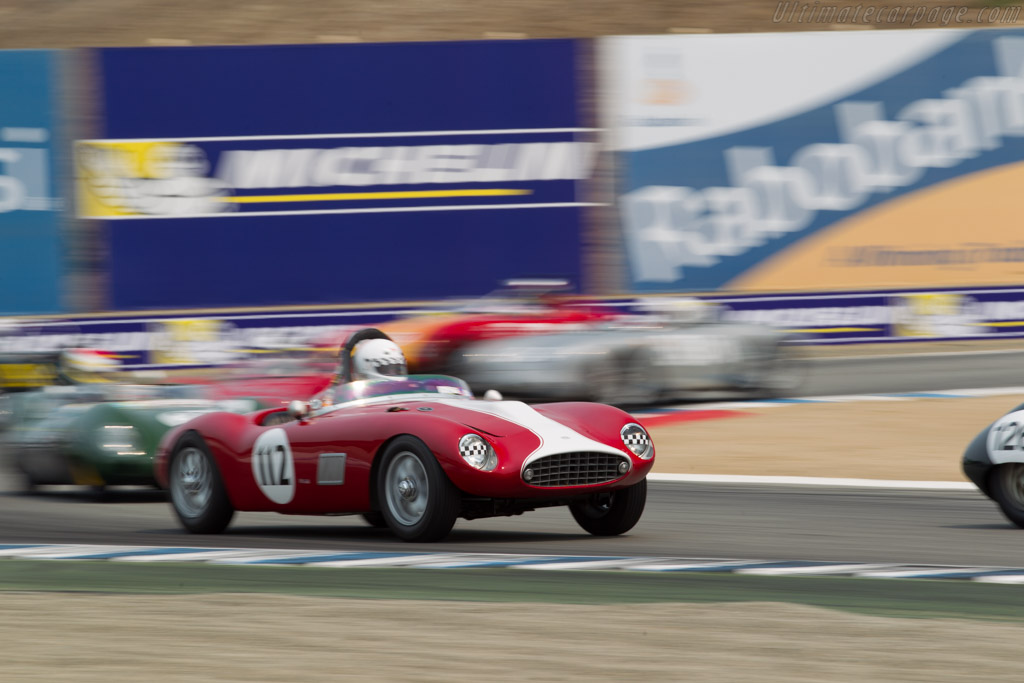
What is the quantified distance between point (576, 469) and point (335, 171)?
14390 mm

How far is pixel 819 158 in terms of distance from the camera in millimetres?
21656

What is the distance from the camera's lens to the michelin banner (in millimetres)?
21328

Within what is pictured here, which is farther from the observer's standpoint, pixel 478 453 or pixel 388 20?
pixel 388 20

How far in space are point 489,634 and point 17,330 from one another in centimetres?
1559

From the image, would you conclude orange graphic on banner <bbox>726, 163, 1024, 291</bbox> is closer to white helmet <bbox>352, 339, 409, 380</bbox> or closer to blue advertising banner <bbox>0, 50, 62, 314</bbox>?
blue advertising banner <bbox>0, 50, 62, 314</bbox>

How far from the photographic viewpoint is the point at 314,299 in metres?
21.0

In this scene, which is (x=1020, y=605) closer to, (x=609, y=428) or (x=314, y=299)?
(x=609, y=428)

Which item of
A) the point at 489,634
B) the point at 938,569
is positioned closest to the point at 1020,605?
the point at 938,569

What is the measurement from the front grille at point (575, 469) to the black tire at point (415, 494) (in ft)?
1.29

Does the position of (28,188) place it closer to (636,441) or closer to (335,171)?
(335,171)

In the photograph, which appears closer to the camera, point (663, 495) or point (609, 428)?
point (609, 428)

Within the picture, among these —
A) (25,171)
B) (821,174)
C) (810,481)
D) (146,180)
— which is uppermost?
(25,171)

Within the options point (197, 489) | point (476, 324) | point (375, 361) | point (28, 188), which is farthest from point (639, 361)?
point (28, 188)

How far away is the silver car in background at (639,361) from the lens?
14836mm
